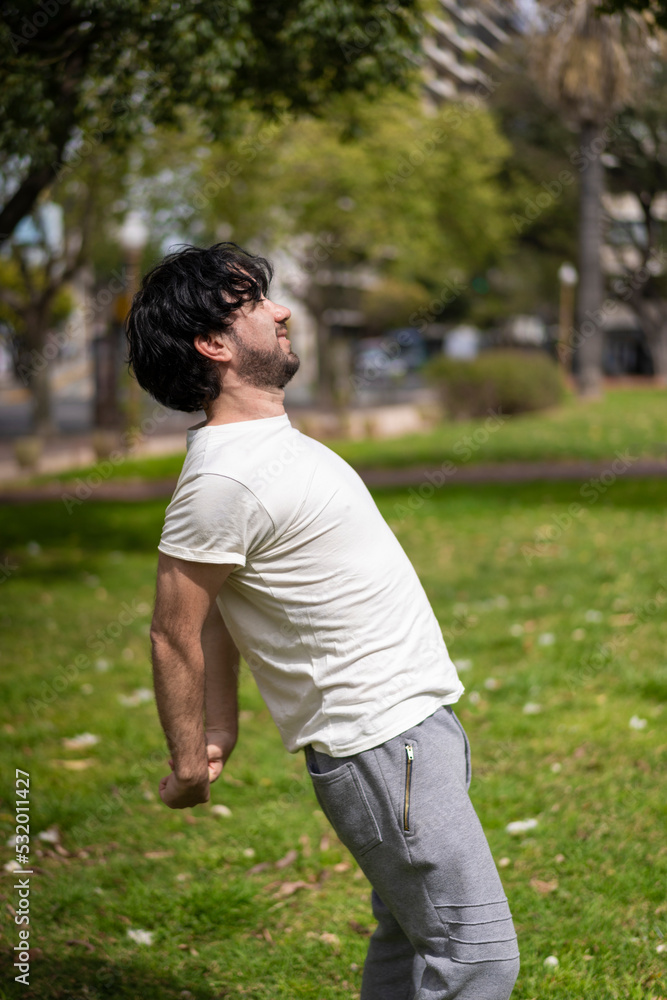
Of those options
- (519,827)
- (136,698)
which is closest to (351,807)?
(519,827)

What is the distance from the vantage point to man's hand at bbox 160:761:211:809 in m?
1.94

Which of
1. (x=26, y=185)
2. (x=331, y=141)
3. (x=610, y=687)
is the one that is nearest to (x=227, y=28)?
(x=26, y=185)

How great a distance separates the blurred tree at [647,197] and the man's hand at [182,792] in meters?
29.9

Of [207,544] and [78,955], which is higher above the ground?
[207,544]

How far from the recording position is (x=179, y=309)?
1910mm

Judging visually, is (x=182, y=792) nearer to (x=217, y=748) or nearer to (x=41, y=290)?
(x=217, y=748)

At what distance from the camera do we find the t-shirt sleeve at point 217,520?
179 centimetres

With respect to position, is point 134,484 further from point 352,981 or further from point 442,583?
point 352,981

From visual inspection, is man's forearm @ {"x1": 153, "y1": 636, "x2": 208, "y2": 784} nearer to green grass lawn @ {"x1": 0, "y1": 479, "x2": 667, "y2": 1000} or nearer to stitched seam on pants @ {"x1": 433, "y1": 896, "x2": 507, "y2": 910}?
stitched seam on pants @ {"x1": 433, "y1": 896, "x2": 507, "y2": 910}

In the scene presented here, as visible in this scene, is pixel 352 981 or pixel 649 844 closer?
pixel 352 981

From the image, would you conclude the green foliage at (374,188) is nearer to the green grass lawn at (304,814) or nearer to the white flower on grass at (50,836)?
the green grass lawn at (304,814)

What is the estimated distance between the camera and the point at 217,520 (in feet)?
5.89

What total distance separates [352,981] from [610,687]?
2.52m

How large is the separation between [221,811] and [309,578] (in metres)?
2.61
